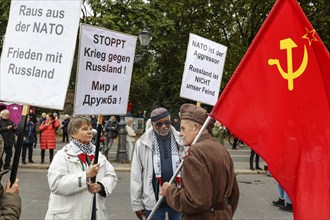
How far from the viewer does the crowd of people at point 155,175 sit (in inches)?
104

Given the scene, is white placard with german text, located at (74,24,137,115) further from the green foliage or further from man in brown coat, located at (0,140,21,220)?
the green foliage

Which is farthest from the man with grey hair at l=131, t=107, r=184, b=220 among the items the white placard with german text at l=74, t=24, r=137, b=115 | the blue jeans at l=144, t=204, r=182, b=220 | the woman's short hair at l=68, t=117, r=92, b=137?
the woman's short hair at l=68, t=117, r=92, b=137

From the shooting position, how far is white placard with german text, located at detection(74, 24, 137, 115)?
10.6 ft

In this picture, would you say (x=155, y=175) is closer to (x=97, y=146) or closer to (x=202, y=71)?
(x=97, y=146)

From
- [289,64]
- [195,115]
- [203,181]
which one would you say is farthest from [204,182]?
[289,64]

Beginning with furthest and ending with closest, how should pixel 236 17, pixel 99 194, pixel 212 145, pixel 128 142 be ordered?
1. pixel 236 17
2. pixel 128 142
3. pixel 99 194
4. pixel 212 145

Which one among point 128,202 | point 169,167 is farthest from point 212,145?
point 128,202

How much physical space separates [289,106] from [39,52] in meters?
1.82

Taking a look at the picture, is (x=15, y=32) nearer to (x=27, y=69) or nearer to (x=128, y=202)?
(x=27, y=69)

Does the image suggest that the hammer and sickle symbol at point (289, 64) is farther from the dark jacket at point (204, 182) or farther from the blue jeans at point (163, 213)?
the blue jeans at point (163, 213)

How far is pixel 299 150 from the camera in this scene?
2.66 metres

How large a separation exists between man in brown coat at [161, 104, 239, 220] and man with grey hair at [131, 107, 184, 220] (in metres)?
0.98

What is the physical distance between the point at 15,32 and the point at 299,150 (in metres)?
2.19

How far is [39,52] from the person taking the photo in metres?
2.75
